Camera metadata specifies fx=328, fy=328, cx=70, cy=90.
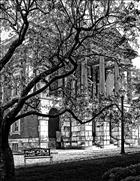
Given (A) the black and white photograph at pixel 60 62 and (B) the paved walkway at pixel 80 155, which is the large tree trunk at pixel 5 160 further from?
(B) the paved walkway at pixel 80 155

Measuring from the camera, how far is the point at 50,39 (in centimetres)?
1589

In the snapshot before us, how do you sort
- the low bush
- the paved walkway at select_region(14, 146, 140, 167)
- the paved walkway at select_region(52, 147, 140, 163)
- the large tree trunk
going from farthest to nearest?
the paved walkway at select_region(52, 147, 140, 163) → the paved walkway at select_region(14, 146, 140, 167) → the large tree trunk → the low bush

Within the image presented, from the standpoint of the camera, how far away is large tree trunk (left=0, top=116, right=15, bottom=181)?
11.9m

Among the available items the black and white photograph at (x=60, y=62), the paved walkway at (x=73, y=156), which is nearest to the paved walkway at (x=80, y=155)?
the paved walkway at (x=73, y=156)

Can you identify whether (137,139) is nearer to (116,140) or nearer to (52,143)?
(116,140)

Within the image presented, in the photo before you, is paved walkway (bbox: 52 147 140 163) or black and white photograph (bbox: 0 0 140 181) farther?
paved walkway (bbox: 52 147 140 163)

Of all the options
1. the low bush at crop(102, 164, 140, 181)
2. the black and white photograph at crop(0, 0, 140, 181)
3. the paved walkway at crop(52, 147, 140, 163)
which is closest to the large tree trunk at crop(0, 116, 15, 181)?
the black and white photograph at crop(0, 0, 140, 181)

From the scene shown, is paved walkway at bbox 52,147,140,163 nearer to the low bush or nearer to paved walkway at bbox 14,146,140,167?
paved walkway at bbox 14,146,140,167

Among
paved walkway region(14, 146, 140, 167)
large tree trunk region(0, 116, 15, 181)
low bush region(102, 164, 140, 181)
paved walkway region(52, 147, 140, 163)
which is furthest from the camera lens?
paved walkway region(52, 147, 140, 163)

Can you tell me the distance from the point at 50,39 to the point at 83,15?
10.9 feet

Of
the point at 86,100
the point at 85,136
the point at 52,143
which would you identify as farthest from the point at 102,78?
the point at 86,100

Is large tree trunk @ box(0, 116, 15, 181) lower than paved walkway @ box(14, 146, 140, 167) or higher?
higher

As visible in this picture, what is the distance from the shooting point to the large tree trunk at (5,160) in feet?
39.0

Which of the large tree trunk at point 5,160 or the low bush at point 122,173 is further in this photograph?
the large tree trunk at point 5,160
